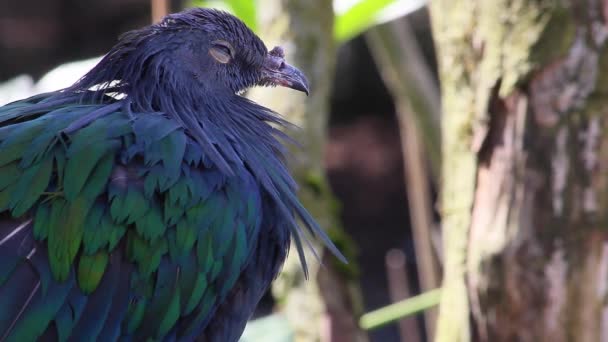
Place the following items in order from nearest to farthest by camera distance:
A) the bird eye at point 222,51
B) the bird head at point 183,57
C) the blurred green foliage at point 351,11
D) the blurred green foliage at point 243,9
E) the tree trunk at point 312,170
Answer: the bird head at point 183,57 < the bird eye at point 222,51 < the tree trunk at point 312,170 < the blurred green foliage at point 351,11 < the blurred green foliage at point 243,9

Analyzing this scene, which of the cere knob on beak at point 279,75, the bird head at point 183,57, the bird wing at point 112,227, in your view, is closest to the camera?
the bird wing at point 112,227

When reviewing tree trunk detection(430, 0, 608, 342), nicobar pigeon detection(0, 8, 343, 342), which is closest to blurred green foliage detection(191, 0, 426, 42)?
tree trunk detection(430, 0, 608, 342)

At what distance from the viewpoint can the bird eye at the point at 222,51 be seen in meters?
2.68

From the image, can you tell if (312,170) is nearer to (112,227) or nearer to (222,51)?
(222,51)

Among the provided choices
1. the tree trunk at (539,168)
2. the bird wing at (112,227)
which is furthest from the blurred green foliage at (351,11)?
the bird wing at (112,227)

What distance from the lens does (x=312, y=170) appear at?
3.47 m

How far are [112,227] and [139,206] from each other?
0.08 meters

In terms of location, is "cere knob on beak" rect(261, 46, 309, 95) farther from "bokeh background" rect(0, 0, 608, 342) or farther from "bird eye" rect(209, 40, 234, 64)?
"bokeh background" rect(0, 0, 608, 342)

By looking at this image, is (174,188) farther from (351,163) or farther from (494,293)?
(351,163)

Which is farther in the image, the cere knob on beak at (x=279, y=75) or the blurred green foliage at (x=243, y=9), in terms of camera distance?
the blurred green foliage at (x=243, y=9)

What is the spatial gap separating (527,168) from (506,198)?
12 centimetres

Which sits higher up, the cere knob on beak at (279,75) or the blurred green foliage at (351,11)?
the blurred green foliage at (351,11)

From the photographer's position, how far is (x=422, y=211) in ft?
13.8

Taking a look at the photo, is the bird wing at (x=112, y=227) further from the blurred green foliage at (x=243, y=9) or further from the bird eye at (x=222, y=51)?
the blurred green foliage at (x=243, y=9)
